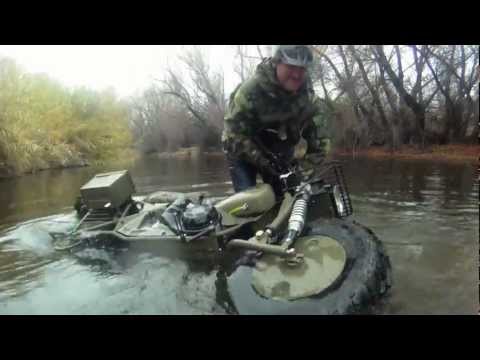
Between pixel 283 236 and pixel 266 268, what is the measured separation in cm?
35

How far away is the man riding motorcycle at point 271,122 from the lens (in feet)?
13.8

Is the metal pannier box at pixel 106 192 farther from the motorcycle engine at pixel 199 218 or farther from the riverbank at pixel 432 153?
the riverbank at pixel 432 153

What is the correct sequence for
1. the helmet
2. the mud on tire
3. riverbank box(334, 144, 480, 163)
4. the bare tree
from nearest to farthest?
the mud on tire, the helmet, riverbank box(334, 144, 480, 163), the bare tree

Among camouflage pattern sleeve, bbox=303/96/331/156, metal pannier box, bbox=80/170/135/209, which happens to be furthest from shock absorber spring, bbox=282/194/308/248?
metal pannier box, bbox=80/170/135/209

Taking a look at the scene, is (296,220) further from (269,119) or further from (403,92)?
(403,92)

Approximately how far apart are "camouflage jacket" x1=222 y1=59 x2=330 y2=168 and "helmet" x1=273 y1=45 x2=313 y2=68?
40 centimetres

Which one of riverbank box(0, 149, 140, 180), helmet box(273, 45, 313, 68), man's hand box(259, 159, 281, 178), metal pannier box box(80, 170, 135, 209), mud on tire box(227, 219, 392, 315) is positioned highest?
helmet box(273, 45, 313, 68)

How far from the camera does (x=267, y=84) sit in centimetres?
423

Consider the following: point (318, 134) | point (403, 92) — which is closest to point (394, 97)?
point (403, 92)

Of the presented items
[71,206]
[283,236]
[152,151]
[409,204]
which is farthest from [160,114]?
[283,236]

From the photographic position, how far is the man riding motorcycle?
4.19 metres

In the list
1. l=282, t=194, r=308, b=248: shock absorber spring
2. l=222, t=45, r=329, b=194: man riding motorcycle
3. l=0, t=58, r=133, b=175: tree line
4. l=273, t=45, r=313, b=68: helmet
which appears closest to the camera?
l=282, t=194, r=308, b=248: shock absorber spring

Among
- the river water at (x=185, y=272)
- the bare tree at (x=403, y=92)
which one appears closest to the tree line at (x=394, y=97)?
the bare tree at (x=403, y=92)

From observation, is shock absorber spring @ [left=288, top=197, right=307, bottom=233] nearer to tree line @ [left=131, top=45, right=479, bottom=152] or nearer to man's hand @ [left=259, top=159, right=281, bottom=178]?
man's hand @ [left=259, top=159, right=281, bottom=178]
